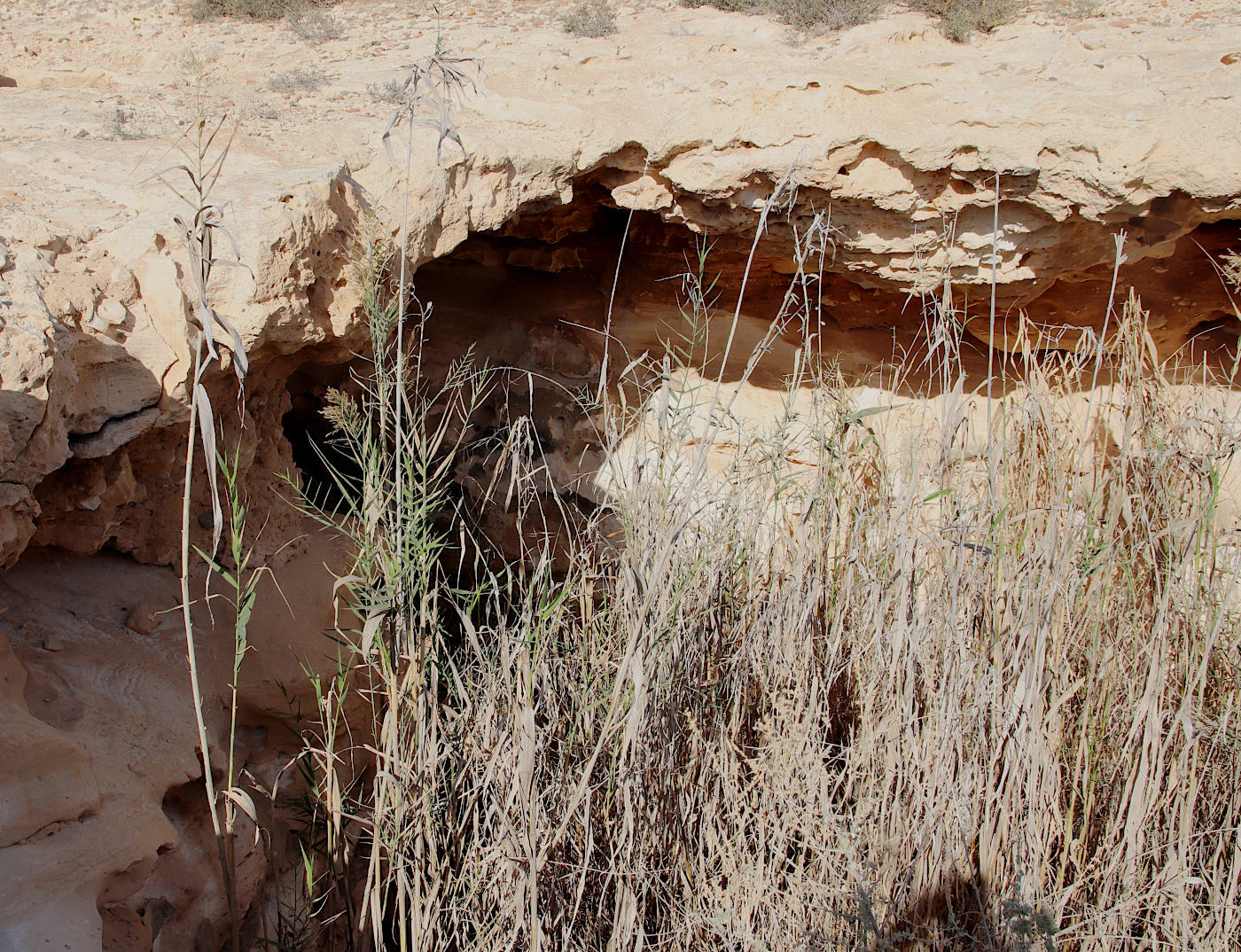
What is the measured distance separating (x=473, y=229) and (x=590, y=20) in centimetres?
200

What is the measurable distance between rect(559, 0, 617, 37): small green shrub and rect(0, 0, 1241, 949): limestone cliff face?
132 mm

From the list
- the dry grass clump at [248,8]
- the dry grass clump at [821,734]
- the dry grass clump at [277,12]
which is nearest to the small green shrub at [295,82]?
the dry grass clump at [277,12]

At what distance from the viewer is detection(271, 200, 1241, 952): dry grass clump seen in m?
1.38

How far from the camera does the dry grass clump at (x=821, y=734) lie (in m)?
1.38

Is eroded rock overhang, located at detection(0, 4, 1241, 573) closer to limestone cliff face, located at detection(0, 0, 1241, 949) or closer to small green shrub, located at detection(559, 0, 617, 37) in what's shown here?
limestone cliff face, located at detection(0, 0, 1241, 949)

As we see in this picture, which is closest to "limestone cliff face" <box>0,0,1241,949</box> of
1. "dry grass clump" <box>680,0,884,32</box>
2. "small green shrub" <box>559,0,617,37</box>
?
"small green shrub" <box>559,0,617,37</box>

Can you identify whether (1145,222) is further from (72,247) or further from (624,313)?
(72,247)

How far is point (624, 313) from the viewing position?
3.90 m

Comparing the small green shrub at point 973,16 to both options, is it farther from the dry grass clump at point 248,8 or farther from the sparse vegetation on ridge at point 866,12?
the dry grass clump at point 248,8

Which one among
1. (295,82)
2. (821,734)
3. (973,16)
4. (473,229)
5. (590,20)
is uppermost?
(973,16)

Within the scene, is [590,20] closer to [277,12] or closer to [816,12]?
[816,12]

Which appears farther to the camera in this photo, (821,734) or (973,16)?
(973,16)

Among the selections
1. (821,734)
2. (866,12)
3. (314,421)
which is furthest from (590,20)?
(821,734)

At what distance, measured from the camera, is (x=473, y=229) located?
282 cm
